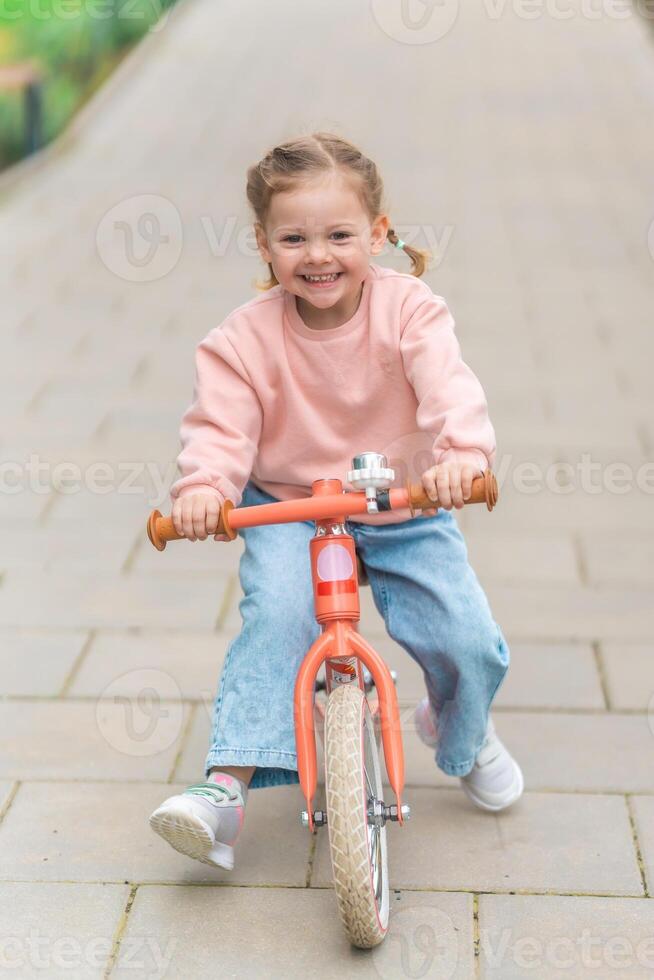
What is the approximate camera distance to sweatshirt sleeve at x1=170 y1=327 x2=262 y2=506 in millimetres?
2291

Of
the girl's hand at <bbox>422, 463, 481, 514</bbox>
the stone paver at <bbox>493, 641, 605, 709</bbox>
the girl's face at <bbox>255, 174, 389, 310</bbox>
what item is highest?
the girl's face at <bbox>255, 174, 389, 310</bbox>

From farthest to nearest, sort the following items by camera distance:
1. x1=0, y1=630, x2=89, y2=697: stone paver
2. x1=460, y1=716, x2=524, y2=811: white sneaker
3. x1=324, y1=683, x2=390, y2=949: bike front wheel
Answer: x1=0, y1=630, x2=89, y2=697: stone paver → x1=460, y1=716, x2=524, y2=811: white sneaker → x1=324, y1=683, x2=390, y2=949: bike front wheel

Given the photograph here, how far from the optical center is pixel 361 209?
2.28m

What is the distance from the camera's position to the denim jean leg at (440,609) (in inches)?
94.1

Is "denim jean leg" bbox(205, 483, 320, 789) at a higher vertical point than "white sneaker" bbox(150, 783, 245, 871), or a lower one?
higher

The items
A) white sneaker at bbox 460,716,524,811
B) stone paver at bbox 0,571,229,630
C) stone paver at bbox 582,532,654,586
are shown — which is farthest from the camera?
stone paver at bbox 582,532,654,586

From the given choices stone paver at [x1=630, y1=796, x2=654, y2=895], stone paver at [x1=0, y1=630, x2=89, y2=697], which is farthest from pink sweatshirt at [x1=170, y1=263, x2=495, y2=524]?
stone paver at [x1=0, y1=630, x2=89, y2=697]

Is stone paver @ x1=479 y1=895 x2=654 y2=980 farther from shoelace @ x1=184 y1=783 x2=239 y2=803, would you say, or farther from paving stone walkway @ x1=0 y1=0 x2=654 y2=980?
shoelace @ x1=184 y1=783 x2=239 y2=803

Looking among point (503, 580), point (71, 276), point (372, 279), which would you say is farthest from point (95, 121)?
point (372, 279)

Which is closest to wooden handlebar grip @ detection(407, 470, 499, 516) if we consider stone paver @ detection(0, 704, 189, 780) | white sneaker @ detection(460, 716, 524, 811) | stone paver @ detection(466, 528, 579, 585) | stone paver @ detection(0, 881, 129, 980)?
white sneaker @ detection(460, 716, 524, 811)

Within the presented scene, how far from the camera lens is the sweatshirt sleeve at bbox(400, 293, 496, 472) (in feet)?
7.20

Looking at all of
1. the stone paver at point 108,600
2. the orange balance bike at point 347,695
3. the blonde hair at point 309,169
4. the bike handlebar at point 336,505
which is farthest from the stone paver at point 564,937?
the stone paver at point 108,600

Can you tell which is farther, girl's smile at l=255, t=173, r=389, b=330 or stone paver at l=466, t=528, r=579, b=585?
stone paver at l=466, t=528, r=579, b=585

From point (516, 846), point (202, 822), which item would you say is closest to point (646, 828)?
point (516, 846)
